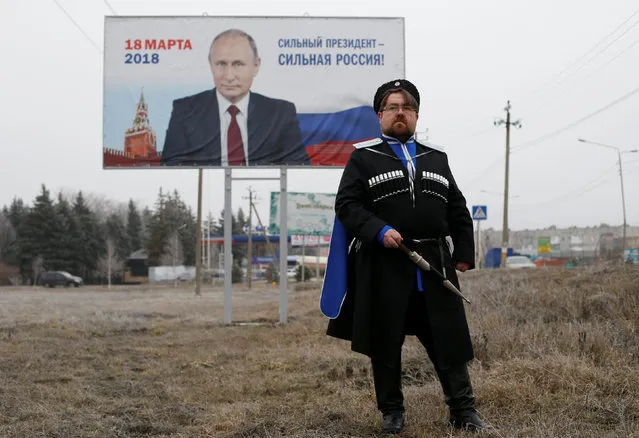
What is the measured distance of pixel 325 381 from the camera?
5559 mm

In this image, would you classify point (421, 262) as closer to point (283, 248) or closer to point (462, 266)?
point (462, 266)

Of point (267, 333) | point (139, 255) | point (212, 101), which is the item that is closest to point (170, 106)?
point (212, 101)

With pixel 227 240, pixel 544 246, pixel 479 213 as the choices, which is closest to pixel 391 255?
pixel 227 240

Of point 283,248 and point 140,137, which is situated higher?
point 140,137

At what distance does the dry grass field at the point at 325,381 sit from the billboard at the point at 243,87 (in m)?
3.49

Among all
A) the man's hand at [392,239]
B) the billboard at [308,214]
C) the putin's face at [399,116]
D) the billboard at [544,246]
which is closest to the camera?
the man's hand at [392,239]

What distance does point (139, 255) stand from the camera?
74750 millimetres

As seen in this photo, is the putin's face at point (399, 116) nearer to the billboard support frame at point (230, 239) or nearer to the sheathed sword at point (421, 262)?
the sheathed sword at point (421, 262)

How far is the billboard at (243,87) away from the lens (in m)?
11.3

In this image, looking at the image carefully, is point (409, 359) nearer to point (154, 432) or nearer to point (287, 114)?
point (154, 432)

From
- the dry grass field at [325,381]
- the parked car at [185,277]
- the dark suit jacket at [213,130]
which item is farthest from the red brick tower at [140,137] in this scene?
the parked car at [185,277]

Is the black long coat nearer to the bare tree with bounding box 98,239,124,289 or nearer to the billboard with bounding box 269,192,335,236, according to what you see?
the billboard with bounding box 269,192,335,236

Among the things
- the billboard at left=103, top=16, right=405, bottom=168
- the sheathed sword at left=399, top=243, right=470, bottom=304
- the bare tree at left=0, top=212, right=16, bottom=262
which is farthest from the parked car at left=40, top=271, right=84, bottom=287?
the sheathed sword at left=399, top=243, right=470, bottom=304

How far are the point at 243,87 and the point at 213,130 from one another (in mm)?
860
